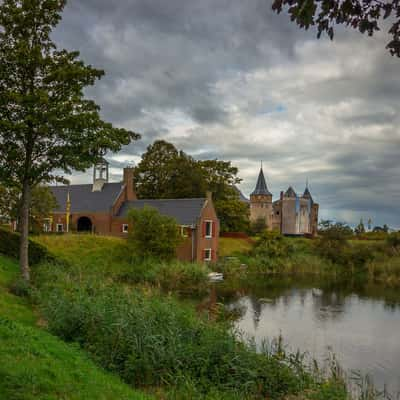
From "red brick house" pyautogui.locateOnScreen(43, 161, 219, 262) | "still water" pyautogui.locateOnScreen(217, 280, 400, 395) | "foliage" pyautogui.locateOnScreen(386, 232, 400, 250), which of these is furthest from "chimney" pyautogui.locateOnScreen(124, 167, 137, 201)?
"foliage" pyautogui.locateOnScreen(386, 232, 400, 250)

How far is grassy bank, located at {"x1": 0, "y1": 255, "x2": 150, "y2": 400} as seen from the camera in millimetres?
5055

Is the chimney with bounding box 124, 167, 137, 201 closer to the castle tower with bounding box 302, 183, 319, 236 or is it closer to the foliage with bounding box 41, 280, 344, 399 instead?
the foliage with bounding box 41, 280, 344, 399

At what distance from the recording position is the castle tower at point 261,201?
272ft

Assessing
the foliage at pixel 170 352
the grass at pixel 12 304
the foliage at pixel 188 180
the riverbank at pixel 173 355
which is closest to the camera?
the riverbank at pixel 173 355

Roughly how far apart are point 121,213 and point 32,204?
1128cm

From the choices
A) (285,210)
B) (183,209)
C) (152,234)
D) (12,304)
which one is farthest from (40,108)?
(285,210)

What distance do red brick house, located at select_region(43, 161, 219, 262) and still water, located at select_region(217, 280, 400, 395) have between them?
23.0 feet

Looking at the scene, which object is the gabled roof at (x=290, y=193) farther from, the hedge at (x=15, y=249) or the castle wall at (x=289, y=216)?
the hedge at (x=15, y=249)

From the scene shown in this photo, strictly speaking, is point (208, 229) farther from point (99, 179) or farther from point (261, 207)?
point (261, 207)

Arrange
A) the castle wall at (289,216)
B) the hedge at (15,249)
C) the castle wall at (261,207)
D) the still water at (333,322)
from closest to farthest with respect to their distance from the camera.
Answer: the still water at (333,322) < the hedge at (15,249) < the castle wall at (261,207) < the castle wall at (289,216)

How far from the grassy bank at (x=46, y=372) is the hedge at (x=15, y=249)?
1189 centimetres

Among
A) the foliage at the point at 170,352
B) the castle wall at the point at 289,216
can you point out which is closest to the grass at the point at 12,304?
the foliage at the point at 170,352

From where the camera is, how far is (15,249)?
767 inches

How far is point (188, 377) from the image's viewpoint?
687cm
